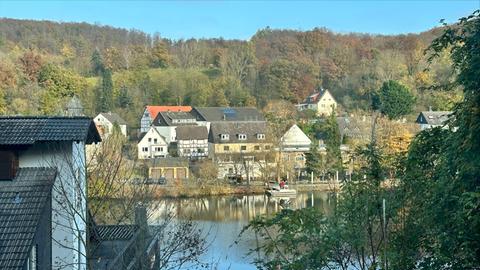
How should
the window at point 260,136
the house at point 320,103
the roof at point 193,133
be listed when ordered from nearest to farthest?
the window at point 260,136 → the roof at point 193,133 → the house at point 320,103

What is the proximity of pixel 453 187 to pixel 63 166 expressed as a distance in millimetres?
4060

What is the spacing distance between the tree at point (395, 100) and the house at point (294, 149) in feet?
16.2

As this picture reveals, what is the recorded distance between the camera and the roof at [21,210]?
5.08 meters

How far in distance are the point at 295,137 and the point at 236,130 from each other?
3.11m

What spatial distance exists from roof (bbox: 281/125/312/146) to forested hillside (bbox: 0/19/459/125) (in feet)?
Answer: 23.6

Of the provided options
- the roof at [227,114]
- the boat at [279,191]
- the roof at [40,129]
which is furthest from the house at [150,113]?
the roof at [40,129]

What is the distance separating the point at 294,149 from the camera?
1117 inches

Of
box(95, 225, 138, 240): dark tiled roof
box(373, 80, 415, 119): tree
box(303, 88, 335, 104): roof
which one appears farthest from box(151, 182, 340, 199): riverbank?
box(95, 225, 138, 240): dark tiled roof

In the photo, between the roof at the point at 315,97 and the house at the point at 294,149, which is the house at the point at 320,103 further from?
the house at the point at 294,149

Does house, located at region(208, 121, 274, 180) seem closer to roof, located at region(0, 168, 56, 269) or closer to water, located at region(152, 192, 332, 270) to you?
water, located at region(152, 192, 332, 270)

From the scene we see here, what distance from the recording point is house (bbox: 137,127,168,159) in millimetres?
30484

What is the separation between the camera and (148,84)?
39.7m

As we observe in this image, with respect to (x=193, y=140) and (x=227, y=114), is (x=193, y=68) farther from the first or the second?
(x=193, y=140)

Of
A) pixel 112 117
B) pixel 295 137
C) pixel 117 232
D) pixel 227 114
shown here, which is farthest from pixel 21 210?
pixel 227 114
